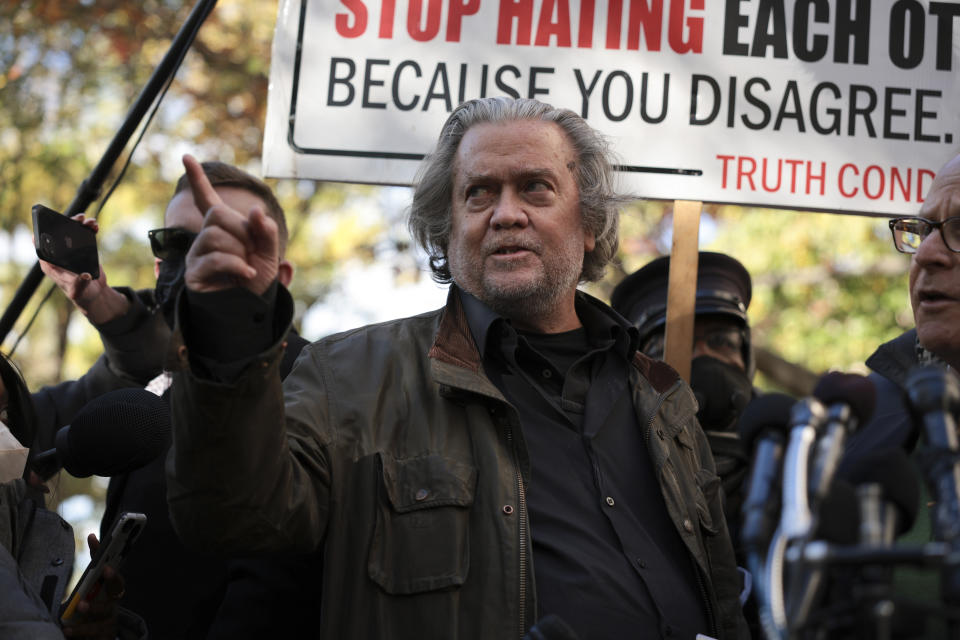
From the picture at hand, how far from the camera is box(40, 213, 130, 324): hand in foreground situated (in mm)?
4262

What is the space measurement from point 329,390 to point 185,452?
71cm

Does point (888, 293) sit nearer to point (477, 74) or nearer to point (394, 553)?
point (477, 74)

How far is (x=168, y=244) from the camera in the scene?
161 inches

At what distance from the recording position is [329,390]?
10.1 ft

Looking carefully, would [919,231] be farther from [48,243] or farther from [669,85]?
[48,243]

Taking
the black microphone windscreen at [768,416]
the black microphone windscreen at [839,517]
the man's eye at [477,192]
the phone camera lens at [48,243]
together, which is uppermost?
the man's eye at [477,192]

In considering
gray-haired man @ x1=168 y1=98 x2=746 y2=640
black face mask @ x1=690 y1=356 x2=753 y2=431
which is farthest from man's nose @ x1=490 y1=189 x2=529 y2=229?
black face mask @ x1=690 y1=356 x2=753 y2=431

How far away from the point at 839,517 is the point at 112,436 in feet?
6.33

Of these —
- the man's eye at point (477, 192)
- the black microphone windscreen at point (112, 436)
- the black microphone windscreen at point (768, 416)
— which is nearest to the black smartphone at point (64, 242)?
the black microphone windscreen at point (112, 436)

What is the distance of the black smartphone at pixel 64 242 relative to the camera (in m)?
3.87

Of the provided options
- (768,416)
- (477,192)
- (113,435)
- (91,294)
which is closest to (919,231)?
(477,192)

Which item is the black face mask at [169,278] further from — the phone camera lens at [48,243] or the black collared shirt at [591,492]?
the black collared shirt at [591,492]

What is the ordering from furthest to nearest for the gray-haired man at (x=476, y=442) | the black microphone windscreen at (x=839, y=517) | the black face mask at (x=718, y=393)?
the black face mask at (x=718, y=393), the gray-haired man at (x=476, y=442), the black microphone windscreen at (x=839, y=517)

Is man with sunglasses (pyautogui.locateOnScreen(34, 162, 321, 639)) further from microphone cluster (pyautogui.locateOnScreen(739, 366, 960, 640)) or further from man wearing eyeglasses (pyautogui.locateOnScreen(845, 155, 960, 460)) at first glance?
man wearing eyeglasses (pyautogui.locateOnScreen(845, 155, 960, 460))
